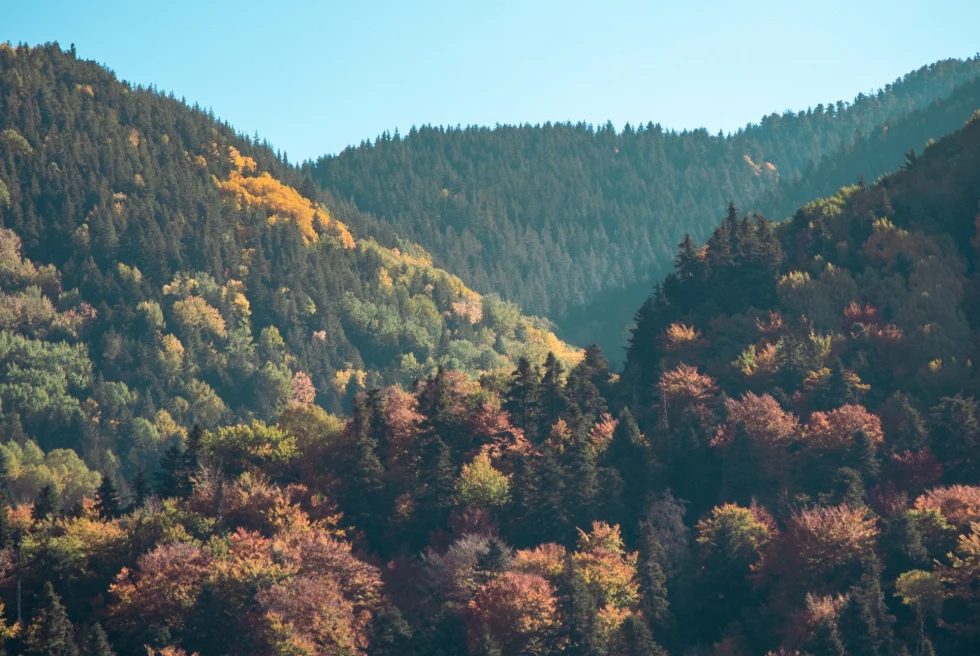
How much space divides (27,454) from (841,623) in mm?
123838

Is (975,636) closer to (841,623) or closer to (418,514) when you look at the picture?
(841,623)

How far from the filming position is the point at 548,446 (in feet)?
354

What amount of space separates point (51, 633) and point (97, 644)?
280 centimetres

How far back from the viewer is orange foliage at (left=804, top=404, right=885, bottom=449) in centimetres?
10219

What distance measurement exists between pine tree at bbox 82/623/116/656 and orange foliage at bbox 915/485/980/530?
51.1 metres

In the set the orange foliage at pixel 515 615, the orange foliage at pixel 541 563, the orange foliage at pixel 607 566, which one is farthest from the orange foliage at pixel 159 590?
the orange foliage at pixel 607 566

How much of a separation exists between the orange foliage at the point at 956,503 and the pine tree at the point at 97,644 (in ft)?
168

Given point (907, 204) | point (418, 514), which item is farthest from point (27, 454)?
point (907, 204)

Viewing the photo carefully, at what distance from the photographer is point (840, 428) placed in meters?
103

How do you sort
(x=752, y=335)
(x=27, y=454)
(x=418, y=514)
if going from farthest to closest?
(x=27, y=454) → (x=752, y=335) → (x=418, y=514)

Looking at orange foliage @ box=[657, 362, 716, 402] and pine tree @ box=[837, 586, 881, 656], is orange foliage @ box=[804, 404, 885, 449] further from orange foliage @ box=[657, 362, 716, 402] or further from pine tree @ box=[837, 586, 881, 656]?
pine tree @ box=[837, 586, 881, 656]

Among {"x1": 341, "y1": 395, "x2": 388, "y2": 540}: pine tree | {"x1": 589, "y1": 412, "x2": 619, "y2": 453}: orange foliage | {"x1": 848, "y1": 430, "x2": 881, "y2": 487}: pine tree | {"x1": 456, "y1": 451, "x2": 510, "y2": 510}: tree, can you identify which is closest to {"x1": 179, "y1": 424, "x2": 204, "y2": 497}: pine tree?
{"x1": 341, "y1": 395, "x2": 388, "y2": 540}: pine tree

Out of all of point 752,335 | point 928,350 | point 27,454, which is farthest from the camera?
point 27,454

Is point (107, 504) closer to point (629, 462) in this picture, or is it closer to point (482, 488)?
point (482, 488)
